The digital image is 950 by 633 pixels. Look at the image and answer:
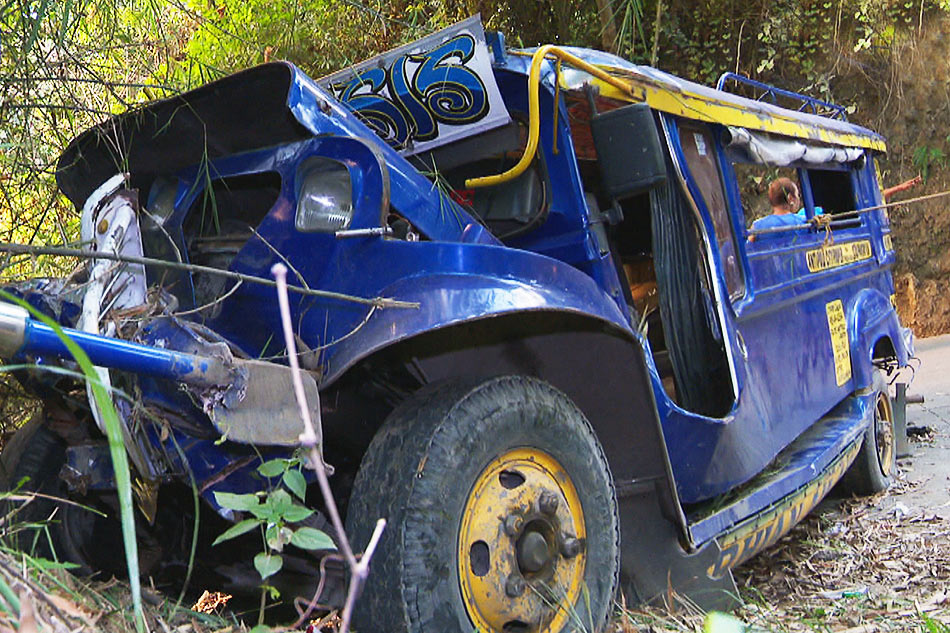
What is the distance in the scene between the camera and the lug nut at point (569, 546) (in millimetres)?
2529

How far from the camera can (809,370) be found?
170 inches

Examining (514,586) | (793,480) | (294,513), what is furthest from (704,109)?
(294,513)

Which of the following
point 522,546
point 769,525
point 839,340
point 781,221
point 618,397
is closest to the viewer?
point 522,546

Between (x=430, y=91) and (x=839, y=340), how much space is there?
9.06 feet

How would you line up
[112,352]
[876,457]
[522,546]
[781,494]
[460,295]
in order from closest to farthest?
[112,352]
[460,295]
[522,546]
[781,494]
[876,457]

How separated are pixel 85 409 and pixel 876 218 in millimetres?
5126

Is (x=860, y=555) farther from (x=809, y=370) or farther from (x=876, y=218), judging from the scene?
(x=876, y=218)

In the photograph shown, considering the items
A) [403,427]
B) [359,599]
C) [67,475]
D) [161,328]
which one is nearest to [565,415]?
[403,427]

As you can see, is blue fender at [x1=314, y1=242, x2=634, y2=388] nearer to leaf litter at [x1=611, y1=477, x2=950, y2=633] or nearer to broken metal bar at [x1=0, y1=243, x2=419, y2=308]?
broken metal bar at [x1=0, y1=243, x2=419, y2=308]

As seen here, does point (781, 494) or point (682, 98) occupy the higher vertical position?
point (682, 98)

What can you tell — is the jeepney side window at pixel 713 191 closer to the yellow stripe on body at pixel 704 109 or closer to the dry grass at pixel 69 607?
the yellow stripe on body at pixel 704 109

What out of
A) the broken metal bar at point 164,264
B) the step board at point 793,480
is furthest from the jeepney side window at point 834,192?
the broken metal bar at point 164,264

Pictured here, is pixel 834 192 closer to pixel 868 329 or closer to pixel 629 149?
pixel 868 329

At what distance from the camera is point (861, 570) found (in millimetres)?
3959
